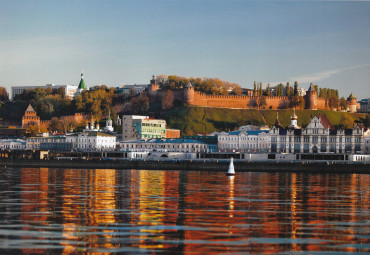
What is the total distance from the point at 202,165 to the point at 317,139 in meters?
23.4

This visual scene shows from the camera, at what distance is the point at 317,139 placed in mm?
101688

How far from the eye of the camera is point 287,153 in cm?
10088

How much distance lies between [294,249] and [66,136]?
358 ft

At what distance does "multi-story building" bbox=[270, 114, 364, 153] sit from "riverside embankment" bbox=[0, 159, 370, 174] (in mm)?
12652

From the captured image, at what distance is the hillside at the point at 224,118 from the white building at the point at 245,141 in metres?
23.3

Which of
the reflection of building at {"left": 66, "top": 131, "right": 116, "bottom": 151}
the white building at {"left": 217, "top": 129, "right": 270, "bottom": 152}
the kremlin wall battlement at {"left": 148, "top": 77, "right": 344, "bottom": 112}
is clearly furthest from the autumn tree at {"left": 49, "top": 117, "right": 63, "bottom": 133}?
the white building at {"left": 217, "top": 129, "right": 270, "bottom": 152}

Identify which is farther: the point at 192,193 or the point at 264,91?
the point at 264,91

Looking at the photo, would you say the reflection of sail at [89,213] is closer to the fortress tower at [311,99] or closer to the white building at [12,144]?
the white building at [12,144]

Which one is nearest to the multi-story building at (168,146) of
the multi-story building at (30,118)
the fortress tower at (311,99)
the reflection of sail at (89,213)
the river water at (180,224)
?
the multi-story building at (30,118)

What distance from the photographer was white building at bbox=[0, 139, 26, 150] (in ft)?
423

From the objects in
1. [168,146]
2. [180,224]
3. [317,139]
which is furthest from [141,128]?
[180,224]

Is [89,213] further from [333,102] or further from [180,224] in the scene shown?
[333,102]

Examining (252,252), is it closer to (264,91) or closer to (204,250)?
(204,250)

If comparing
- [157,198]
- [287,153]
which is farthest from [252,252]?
[287,153]
